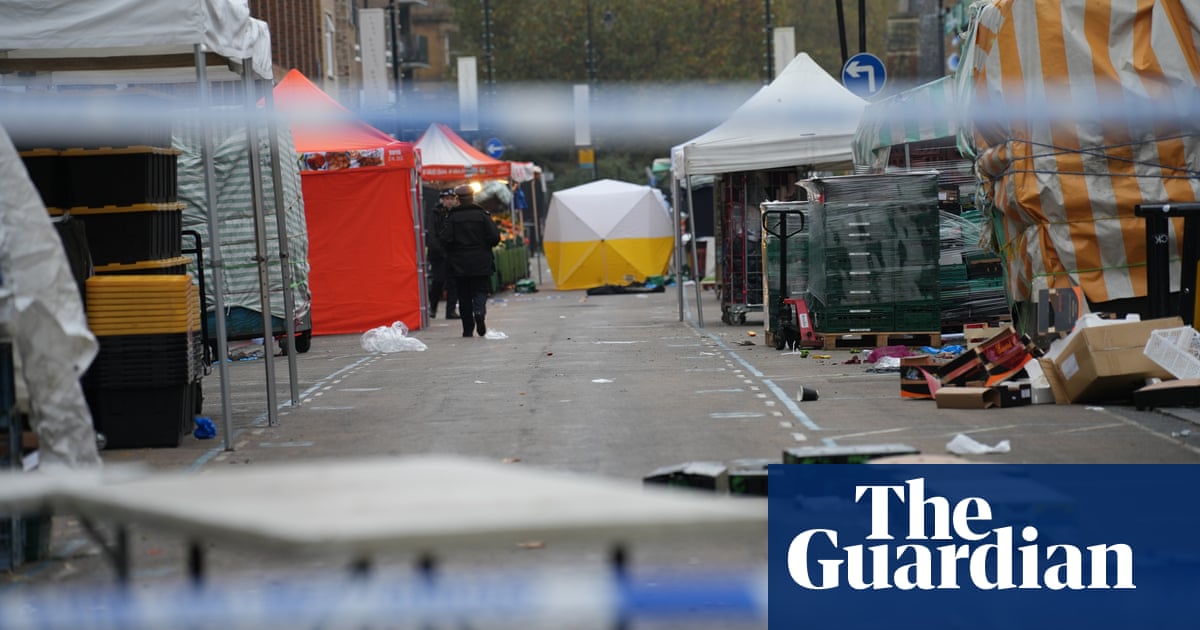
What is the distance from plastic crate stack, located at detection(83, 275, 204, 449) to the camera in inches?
456

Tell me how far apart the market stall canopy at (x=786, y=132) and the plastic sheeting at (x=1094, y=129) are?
27.0 feet

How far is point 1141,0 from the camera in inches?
571

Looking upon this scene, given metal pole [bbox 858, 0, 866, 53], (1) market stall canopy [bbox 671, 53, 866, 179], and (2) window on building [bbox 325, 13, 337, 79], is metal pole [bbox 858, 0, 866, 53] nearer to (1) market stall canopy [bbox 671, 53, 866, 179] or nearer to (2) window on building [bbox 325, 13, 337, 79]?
(1) market stall canopy [bbox 671, 53, 866, 179]

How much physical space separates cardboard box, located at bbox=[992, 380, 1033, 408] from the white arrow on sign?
15.4 m

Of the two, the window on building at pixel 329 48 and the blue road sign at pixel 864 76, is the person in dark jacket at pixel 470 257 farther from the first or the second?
the window on building at pixel 329 48

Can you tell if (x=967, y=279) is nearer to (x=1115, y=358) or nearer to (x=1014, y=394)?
(x=1014, y=394)

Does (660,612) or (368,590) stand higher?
(368,590)

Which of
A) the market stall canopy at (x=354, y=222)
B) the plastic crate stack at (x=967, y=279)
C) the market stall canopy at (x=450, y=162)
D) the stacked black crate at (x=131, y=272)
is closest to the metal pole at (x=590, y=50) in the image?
the market stall canopy at (x=450, y=162)

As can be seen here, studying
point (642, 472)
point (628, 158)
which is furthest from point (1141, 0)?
point (628, 158)

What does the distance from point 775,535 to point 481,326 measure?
16425 mm

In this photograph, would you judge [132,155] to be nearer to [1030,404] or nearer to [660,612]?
[1030,404]

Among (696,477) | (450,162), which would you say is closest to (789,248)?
(696,477)

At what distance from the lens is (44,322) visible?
28.2 ft

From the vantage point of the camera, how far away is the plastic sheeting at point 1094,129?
1439cm
